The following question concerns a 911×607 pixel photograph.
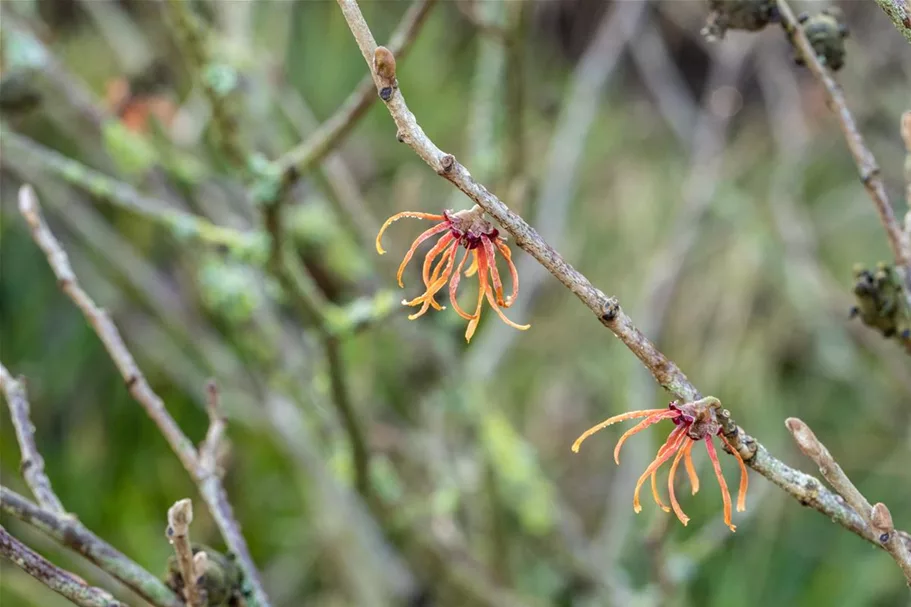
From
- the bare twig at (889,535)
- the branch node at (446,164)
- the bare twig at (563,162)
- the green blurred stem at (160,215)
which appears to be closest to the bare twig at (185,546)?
the branch node at (446,164)

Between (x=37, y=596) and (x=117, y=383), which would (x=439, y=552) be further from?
(x=117, y=383)

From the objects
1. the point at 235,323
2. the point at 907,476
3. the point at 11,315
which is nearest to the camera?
the point at 235,323

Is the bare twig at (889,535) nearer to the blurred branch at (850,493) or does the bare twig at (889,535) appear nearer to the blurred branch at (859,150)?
the blurred branch at (850,493)

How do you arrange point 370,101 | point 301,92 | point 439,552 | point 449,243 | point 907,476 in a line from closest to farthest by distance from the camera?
point 449,243 < point 370,101 < point 439,552 < point 907,476 < point 301,92

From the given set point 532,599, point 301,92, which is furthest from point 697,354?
point 301,92

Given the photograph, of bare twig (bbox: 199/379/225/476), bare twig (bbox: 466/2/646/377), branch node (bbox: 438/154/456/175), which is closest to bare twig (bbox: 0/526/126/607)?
bare twig (bbox: 199/379/225/476)

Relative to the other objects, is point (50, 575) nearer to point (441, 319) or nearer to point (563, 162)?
point (441, 319)

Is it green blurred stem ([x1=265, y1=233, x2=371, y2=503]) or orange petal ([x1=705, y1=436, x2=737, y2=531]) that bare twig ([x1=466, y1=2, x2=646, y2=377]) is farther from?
orange petal ([x1=705, y1=436, x2=737, y2=531])
